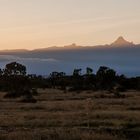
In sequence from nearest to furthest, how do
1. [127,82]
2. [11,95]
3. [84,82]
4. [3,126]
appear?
[3,126], [11,95], [127,82], [84,82]

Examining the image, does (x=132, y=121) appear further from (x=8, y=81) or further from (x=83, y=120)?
(x=8, y=81)

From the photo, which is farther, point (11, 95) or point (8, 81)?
point (8, 81)

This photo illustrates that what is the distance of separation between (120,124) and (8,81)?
7438 centimetres

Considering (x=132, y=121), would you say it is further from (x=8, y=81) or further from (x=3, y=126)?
(x=8, y=81)

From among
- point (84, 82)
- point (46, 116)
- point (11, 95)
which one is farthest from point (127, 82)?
point (46, 116)

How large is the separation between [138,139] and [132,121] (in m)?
7.28

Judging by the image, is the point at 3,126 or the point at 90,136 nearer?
the point at 90,136

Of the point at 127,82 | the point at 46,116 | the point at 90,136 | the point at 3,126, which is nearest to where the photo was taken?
the point at 90,136

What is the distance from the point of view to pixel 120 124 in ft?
77.7

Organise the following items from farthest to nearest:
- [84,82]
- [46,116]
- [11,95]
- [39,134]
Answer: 1. [84,82]
2. [11,95]
3. [46,116]
4. [39,134]

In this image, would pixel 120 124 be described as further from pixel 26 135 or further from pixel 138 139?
pixel 26 135

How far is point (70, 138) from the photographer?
56.0 ft

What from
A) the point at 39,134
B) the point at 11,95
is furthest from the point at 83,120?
the point at 11,95

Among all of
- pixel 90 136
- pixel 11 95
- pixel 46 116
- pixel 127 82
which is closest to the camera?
pixel 90 136
